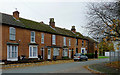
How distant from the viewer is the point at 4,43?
77.1 ft

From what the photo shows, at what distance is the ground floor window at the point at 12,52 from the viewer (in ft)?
79.1

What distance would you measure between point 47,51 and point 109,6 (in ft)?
60.8

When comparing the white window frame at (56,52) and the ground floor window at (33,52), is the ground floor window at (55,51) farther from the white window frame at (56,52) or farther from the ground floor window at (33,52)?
the ground floor window at (33,52)

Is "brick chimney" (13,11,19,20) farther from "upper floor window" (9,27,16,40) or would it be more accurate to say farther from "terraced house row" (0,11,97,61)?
"upper floor window" (9,27,16,40)

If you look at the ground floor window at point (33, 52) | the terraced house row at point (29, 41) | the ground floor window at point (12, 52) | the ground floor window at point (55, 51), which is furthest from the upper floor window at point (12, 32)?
the ground floor window at point (55, 51)

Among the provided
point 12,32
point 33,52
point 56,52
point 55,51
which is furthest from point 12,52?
point 56,52

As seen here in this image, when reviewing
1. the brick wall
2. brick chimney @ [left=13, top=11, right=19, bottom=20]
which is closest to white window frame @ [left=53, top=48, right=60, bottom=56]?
the brick wall

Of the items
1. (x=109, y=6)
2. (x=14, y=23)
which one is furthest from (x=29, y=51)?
(x=109, y=6)

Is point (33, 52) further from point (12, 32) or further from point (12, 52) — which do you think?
point (12, 32)

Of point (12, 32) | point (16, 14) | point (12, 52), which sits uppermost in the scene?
point (16, 14)

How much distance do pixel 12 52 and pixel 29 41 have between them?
4453mm

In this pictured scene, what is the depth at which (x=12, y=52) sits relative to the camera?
24.7 meters

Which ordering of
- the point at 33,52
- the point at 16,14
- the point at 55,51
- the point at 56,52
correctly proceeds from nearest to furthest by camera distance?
the point at 16,14 < the point at 33,52 < the point at 55,51 < the point at 56,52

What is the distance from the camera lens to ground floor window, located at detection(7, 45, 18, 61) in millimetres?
24106
